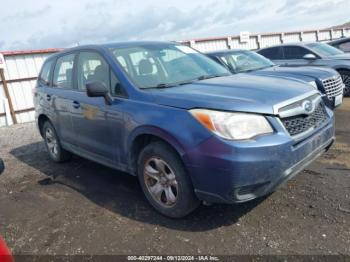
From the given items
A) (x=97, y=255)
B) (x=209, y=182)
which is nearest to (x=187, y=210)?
(x=209, y=182)

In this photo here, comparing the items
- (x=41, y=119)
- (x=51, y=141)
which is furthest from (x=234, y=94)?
(x=41, y=119)

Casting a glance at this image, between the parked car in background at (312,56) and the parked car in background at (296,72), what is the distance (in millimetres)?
1406

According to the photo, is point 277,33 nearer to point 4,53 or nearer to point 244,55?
point 244,55

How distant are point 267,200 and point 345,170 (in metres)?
1.30

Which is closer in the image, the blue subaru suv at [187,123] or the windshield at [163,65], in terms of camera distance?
the blue subaru suv at [187,123]

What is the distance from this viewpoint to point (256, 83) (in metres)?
3.66

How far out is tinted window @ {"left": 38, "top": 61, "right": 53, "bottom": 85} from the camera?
18.5ft

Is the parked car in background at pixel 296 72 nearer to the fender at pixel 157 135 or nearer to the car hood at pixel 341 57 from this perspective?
the car hood at pixel 341 57

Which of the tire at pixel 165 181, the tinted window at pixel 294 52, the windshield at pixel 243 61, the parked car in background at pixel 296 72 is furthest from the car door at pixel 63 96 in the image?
the tinted window at pixel 294 52

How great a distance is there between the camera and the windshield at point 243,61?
8157mm

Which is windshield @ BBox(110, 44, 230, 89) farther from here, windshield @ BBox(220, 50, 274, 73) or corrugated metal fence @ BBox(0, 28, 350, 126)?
corrugated metal fence @ BBox(0, 28, 350, 126)

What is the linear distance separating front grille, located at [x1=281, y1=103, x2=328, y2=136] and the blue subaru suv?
12 mm

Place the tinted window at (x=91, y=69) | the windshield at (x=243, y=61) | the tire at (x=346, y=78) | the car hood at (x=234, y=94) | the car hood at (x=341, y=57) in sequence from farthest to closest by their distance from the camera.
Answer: the car hood at (x=341, y=57) → the tire at (x=346, y=78) → the windshield at (x=243, y=61) → the tinted window at (x=91, y=69) → the car hood at (x=234, y=94)

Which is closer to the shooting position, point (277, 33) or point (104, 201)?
point (104, 201)
